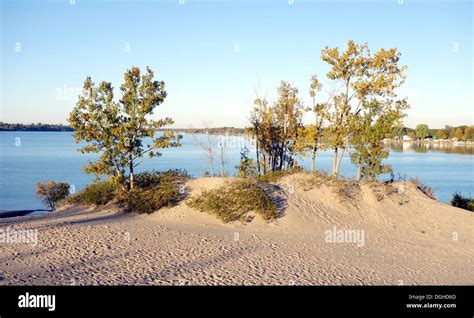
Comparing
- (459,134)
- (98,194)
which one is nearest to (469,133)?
(459,134)

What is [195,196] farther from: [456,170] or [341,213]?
[456,170]

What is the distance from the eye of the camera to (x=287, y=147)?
26859mm

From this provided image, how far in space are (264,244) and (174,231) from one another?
3211 mm

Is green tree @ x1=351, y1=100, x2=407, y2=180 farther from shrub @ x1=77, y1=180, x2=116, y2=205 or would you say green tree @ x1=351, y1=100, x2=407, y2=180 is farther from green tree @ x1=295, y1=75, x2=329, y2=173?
shrub @ x1=77, y1=180, x2=116, y2=205

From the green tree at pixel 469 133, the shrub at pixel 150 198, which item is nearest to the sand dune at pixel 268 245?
the shrub at pixel 150 198

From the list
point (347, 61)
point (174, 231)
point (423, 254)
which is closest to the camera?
point (423, 254)

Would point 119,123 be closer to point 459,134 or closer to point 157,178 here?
point 157,178

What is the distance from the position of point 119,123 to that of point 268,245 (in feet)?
28.3

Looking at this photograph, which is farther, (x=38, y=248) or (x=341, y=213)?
(x=341, y=213)

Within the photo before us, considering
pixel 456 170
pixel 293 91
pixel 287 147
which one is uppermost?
pixel 293 91

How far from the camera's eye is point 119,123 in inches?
670
